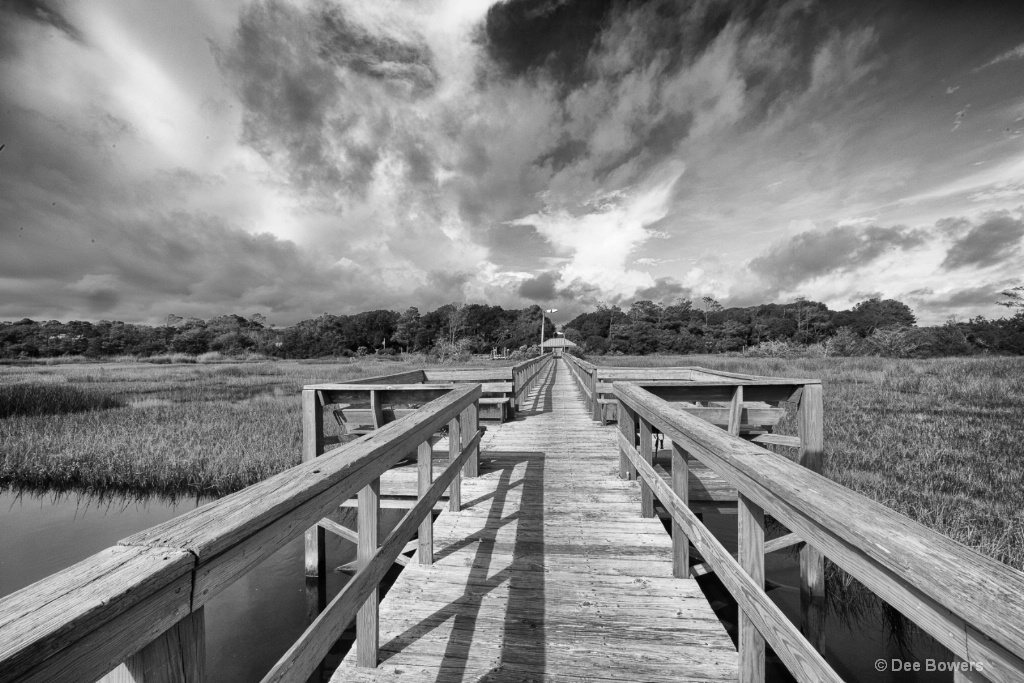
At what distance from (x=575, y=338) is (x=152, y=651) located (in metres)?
95.2

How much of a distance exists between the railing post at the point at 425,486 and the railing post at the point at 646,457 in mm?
1831

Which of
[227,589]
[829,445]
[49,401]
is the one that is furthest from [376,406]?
[49,401]

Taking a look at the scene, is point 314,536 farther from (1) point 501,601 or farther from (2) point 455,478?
(1) point 501,601

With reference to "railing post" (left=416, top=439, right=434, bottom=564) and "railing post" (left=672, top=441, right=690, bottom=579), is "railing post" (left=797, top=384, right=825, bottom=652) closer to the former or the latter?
"railing post" (left=672, top=441, right=690, bottom=579)

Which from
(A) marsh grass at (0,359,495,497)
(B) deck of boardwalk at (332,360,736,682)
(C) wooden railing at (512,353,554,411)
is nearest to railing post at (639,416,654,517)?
(B) deck of boardwalk at (332,360,736,682)

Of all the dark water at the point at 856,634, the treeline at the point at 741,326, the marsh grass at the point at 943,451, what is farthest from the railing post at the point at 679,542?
the treeline at the point at 741,326

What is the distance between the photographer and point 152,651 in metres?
0.82

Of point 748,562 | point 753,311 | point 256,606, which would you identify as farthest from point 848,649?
point 753,311

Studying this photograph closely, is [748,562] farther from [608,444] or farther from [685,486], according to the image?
[608,444]

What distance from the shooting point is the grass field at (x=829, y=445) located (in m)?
5.52

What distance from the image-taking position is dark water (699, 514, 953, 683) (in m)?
3.38

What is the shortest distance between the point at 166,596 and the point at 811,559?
5.09 metres

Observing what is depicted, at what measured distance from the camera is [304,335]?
238 ft

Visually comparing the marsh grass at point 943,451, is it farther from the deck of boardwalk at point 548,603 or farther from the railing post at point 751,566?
the railing post at point 751,566
